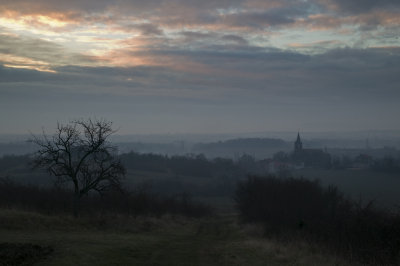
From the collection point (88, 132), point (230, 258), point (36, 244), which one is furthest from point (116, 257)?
point (88, 132)

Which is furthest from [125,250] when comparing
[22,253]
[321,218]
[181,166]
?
[181,166]

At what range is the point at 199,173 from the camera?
118875mm

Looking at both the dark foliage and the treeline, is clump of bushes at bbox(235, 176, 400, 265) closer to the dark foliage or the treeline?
the dark foliage

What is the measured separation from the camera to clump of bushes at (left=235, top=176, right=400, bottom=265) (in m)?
17.9

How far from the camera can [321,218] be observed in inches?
1332

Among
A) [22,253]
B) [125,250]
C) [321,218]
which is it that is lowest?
[321,218]

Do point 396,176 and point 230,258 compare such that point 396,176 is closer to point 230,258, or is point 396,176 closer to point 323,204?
point 323,204

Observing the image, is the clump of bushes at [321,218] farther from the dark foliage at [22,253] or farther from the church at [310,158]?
the church at [310,158]

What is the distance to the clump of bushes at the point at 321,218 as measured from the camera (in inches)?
706

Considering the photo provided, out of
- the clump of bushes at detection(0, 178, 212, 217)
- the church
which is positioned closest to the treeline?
the church

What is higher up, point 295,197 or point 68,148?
point 68,148

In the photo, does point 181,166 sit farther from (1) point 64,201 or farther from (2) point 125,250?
(2) point 125,250

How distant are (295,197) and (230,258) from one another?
2812 cm

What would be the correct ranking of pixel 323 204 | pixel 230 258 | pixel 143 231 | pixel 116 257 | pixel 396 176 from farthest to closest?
pixel 396 176 → pixel 323 204 → pixel 143 231 → pixel 230 258 → pixel 116 257
